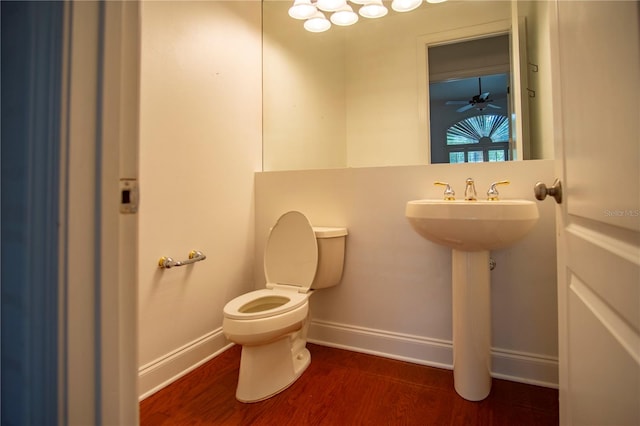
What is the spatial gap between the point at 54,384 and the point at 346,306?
1560 mm

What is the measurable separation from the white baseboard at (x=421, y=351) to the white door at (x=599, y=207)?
80 cm

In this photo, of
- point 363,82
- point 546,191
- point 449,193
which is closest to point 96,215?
point 546,191

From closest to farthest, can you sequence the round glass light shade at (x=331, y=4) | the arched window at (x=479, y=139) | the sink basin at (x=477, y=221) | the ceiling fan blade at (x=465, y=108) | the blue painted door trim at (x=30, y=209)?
the blue painted door trim at (x=30, y=209), the sink basin at (x=477, y=221), the arched window at (x=479, y=139), the round glass light shade at (x=331, y=4), the ceiling fan blade at (x=465, y=108)

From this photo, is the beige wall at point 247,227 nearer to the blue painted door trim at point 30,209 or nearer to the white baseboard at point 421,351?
the white baseboard at point 421,351

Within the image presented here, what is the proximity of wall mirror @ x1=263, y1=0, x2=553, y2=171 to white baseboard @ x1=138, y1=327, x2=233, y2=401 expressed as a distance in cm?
120

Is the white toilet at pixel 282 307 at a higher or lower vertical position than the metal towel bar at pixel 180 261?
lower

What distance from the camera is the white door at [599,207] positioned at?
424 mm

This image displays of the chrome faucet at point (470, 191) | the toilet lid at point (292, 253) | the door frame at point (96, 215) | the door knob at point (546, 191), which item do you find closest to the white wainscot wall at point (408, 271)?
the chrome faucet at point (470, 191)

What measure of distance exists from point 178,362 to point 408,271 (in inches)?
50.5

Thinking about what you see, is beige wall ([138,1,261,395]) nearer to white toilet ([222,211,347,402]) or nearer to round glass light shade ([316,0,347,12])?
white toilet ([222,211,347,402])

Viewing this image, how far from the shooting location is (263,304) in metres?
1.60

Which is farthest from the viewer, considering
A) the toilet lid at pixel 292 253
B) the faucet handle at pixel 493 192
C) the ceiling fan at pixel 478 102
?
the ceiling fan at pixel 478 102

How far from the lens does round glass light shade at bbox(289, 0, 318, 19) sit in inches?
81.3

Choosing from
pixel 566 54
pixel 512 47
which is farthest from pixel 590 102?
pixel 512 47
